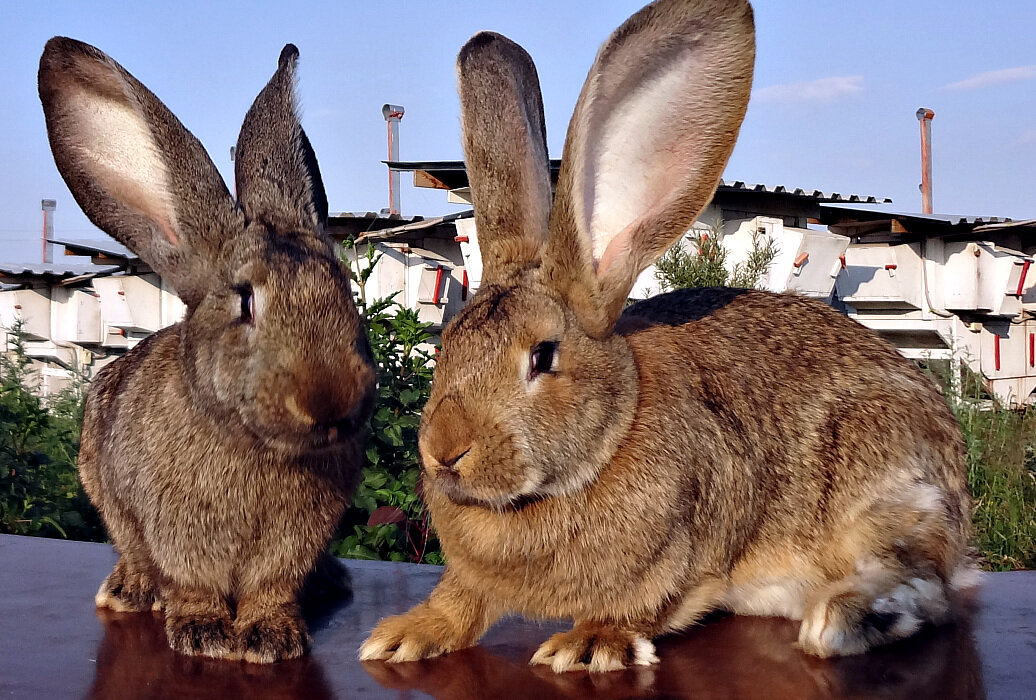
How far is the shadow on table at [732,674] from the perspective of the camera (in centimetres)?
166

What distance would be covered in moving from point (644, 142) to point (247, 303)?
83 cm

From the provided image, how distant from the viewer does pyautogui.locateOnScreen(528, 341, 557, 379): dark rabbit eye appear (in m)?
1.81

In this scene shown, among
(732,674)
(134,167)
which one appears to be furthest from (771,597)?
(134,167)

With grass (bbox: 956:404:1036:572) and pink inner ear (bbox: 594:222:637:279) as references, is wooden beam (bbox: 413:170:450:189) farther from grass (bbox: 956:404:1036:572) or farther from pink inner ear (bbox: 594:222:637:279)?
pink inner ear (bbox: 594:222:637:279)

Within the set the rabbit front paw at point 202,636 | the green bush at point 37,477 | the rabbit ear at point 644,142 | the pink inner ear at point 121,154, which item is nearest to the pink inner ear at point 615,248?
the rabbit ear at point 644,142

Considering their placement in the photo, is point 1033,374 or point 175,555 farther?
point 1033,374

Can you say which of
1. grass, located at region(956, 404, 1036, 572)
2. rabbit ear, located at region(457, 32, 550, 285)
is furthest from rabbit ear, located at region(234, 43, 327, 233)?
grass, located at region(956, 404, 1036, 572)

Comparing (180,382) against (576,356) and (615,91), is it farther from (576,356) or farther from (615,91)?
(615,91)

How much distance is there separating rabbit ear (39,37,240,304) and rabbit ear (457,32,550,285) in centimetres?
51

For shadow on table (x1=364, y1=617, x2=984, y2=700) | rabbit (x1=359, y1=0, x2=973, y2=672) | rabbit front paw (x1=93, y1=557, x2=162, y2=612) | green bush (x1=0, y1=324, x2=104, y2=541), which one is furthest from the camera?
green bush (x1=0, y1=324, x2=104, y2=541)

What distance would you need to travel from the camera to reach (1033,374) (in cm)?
1382

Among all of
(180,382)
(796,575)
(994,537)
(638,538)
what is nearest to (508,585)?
(638,538)

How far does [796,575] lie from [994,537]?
4483 mm

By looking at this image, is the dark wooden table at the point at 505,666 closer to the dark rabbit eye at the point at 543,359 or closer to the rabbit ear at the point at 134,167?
the dark rabbit eye at the point at 543,359
